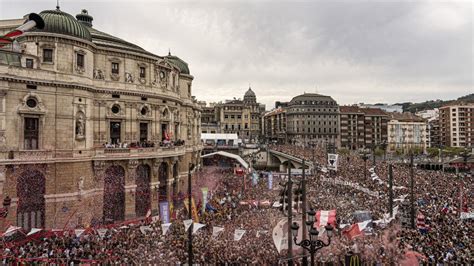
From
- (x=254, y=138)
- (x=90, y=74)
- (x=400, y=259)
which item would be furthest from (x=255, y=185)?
(x=254, y=138)

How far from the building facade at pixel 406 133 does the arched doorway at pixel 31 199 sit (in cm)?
11102

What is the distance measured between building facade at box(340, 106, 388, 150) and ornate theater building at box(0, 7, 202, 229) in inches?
3465

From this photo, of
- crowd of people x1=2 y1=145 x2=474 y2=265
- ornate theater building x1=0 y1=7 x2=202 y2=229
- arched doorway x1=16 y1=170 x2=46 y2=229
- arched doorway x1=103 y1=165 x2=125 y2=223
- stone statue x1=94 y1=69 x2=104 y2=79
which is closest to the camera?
crowd of people x1=2 y1=145 x2=474 y2=265

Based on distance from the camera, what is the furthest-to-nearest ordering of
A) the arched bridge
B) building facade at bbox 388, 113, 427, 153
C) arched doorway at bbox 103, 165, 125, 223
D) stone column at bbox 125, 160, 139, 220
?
building facade at bbox 388, 113, 427, 153 → the arched bridge → stone column at bbox 125, 160, 139, 220 → arched doorway at bbox 103, 165, 125, 223

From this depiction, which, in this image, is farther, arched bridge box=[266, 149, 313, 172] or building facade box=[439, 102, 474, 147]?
building facade box=[439, 102, 474, 147]

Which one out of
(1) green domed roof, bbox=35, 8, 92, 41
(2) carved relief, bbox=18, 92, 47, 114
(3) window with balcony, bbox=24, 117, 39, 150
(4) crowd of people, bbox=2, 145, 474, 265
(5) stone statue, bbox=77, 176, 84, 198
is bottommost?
(4) crowd of people, bbox=2, 145, 474, 265

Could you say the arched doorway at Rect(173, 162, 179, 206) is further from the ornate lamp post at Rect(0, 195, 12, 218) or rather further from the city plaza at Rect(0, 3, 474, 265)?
the ornate lamp post at Rect(0, 195, 12, 218)

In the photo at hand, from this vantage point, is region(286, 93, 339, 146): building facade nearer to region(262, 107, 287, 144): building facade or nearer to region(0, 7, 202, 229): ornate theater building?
region(262, 107, 287, 144): building facade

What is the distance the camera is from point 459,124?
381 ft

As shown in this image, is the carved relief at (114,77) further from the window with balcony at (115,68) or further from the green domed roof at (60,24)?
the green domed roof at (60,24)

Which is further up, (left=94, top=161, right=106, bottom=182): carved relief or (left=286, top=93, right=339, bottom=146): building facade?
(left=286, top=93, right=339, bottom=146): building facade

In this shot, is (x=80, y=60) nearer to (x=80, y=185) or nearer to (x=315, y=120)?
(x=80, y=185)

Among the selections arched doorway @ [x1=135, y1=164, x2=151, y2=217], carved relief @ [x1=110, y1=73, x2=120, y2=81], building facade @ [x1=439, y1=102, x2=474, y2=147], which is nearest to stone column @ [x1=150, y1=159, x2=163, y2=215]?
arched doorway @ [x1=135, y1=164, x2=151, y2=217]

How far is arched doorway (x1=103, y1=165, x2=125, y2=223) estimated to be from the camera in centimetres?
3091
